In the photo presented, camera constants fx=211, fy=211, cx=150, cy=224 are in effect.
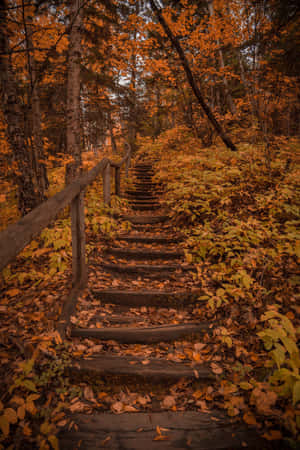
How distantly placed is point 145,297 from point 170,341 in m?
0.68

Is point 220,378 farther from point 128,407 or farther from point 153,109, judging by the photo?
point 153,109

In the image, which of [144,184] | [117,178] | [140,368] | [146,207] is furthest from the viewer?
[144,184]

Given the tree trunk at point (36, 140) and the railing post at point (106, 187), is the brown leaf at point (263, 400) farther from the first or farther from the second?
the tree trunk at point (36, 140)

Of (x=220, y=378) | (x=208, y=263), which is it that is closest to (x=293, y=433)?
(x=220, y=378)

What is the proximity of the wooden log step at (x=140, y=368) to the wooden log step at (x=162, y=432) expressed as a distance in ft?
0.93

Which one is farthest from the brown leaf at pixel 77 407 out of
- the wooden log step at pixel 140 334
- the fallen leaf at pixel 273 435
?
the fallen leaf at pixel 273 435

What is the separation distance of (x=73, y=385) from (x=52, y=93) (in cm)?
1032

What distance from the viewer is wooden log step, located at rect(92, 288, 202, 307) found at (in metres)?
2.93

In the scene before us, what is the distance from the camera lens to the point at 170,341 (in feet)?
8.20

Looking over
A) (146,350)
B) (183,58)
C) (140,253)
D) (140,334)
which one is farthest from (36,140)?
(146,350)

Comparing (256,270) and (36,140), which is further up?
(36,140)

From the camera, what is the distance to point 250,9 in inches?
180

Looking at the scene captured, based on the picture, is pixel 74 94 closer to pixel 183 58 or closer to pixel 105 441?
pixel 183 58

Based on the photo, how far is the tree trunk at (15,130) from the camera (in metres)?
3.76
